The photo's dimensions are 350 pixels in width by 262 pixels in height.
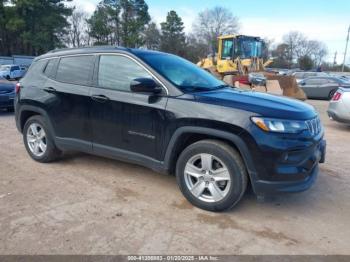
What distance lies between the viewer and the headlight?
11.0 ft

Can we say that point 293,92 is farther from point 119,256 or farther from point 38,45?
point 38,45

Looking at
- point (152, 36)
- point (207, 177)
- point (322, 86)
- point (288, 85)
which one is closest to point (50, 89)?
point (207, 177)

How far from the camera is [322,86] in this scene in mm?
18516

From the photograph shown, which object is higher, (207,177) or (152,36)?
(152,36)

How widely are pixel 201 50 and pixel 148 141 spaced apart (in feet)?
219

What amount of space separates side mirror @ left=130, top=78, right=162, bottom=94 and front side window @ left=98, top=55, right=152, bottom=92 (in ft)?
0.82

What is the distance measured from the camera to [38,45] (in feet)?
167

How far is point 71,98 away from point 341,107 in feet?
22.8

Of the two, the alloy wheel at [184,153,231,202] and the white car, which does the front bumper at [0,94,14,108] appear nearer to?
the alloy wheel at [184,153,231,202]

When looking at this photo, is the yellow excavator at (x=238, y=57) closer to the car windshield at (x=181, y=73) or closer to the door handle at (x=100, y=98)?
the car windshield at (x=181, y=73)

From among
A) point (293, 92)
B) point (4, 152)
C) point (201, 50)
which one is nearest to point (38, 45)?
point (201, 50)

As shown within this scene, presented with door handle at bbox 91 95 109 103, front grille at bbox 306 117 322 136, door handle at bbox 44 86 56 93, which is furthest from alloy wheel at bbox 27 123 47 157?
front grille at bbox 306 117 322 136

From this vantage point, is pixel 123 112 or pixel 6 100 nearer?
pixel 123 112

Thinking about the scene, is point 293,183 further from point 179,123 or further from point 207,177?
point 179,123
